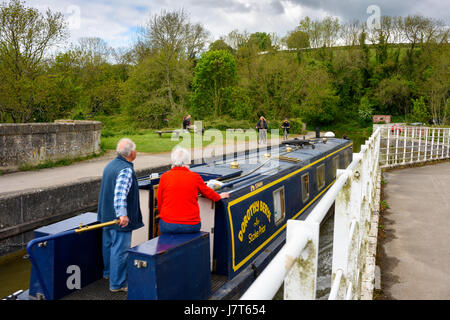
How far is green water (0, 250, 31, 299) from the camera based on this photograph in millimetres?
6570

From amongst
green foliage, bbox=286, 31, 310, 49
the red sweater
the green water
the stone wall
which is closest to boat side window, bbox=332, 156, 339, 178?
the red sweater

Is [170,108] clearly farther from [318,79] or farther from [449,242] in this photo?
[449,242]

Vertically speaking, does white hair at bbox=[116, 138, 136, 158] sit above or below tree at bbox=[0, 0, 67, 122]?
below

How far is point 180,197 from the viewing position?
3.90m

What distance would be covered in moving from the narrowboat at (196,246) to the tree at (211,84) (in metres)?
30.5

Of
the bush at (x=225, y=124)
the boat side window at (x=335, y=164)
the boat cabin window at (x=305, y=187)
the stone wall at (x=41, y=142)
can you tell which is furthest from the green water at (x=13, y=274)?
the bush at (x=225, y=124)

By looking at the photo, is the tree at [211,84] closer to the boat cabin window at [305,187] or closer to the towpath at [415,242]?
the towpath at [415,242]

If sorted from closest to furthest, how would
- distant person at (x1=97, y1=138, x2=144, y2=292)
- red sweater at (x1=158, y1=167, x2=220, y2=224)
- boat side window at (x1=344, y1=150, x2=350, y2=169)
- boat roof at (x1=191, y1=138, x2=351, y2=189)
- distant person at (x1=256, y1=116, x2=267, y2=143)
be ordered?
red sweater at (x1=158, y1=167, x2=220, y2=224), distant person at (x1=97, y1=138, x2=144, y2=292), boat roof at (x1=191, y1=138, x2=351, y2=189), boat side window at (x1=344, y1=150, x2=350, y2=169), distant person at (x1=256, y1=116, x2=267, y2=143)

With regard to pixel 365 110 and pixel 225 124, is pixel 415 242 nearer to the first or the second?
pixel 225 124

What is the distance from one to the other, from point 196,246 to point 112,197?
1175 millimetres

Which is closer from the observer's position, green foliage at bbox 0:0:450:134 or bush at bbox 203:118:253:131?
green foliage at bbox 0:0:450:134

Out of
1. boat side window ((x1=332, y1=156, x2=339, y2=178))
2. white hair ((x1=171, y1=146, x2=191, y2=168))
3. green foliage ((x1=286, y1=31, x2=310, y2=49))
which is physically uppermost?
green foliage ((x1=286, y1=31, x2=310, y2=49))

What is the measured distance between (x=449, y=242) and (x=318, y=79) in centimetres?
4095

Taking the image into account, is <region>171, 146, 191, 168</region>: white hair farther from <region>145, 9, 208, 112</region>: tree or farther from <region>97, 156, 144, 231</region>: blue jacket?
<region>145, 9, 208, 112</region>: tree
